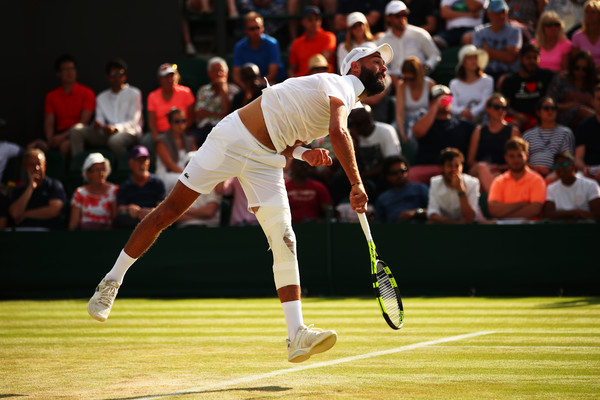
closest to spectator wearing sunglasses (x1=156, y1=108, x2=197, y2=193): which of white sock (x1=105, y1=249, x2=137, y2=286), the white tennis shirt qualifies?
white sock (x1=105, y1=249, x2=137, y2=286)

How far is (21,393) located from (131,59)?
11.3 m

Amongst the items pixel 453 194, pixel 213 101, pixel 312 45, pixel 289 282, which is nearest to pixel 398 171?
pixel 453 194

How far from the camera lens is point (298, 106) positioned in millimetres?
5871

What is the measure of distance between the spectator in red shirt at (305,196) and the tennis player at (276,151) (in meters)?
5.88

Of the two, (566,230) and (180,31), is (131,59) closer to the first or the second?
(180,31)

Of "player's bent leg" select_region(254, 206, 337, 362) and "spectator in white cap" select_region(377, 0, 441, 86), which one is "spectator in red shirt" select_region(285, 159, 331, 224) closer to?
"spectator in white cap" select_region(377, 0, 441, 86)

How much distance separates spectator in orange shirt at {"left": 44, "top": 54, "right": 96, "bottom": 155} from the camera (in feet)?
47.9

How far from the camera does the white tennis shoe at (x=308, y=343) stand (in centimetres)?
535

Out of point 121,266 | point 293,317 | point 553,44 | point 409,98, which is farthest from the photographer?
point 553,44

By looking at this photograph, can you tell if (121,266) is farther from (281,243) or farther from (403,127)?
(403,127)

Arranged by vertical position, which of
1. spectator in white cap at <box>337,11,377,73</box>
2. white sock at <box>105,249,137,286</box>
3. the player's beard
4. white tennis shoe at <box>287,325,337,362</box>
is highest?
spectator in white cap at <box>337,11,377,73</box>

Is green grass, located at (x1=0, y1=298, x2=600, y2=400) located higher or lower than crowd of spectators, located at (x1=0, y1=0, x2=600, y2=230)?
lower

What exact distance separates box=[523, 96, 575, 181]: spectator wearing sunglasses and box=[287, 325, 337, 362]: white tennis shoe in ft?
24.5

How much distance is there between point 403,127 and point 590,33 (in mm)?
3039
